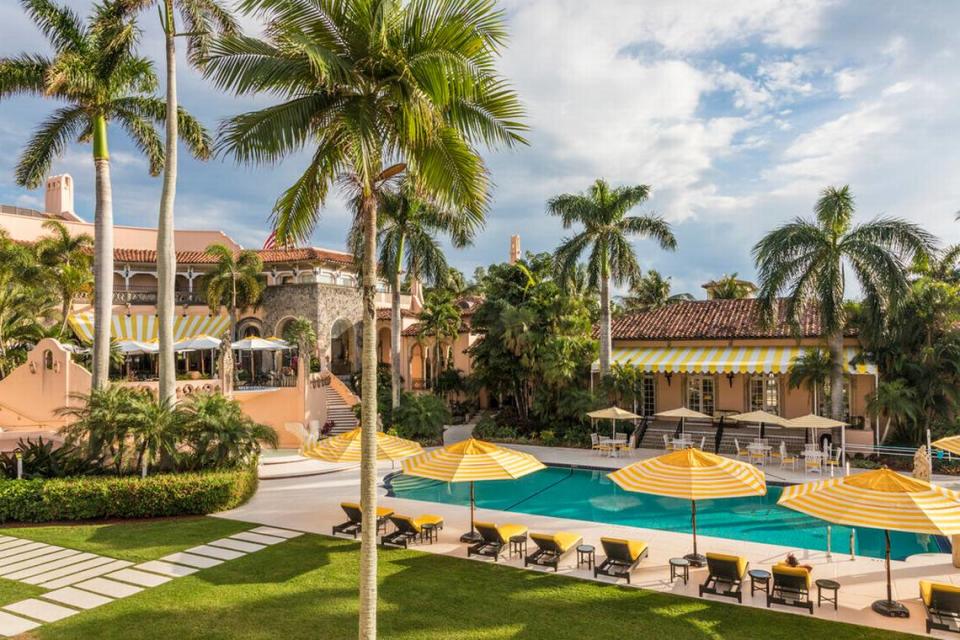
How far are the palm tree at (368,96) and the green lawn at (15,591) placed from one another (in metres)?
9.13

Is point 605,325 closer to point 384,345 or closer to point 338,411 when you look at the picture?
point 338,411

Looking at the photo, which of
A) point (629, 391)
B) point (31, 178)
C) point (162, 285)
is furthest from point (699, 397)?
point (31, 178)

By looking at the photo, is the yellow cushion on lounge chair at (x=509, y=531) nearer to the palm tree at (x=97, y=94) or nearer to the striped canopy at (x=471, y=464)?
the striped canopy at (x=471, y=464)

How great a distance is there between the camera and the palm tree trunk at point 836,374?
27000 millimetres

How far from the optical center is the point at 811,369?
27453mm

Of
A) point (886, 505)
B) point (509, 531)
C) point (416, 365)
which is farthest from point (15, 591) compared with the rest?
point (416, 365)

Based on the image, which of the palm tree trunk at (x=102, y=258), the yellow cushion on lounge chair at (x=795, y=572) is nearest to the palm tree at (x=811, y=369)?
the yellow cushion on lounge chair at (x=795, y=572)

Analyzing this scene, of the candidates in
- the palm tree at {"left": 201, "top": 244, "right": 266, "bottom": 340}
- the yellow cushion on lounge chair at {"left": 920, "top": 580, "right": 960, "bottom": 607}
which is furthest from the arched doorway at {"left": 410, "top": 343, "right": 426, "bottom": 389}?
the yellow cushion on lounge chair at {"left": 920, "top": 580, "right": 960, "bottom": 607}

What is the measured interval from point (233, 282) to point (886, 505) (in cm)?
4179

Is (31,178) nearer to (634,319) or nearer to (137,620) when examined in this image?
(137,620)

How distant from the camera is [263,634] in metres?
10.6

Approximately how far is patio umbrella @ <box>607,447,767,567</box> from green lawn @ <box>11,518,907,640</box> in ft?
7.36

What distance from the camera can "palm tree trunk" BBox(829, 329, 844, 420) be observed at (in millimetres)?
27000

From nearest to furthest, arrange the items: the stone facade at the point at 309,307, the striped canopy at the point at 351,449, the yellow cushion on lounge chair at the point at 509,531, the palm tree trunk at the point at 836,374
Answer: the yellow cushion on lounge chair at the point at 509,531, the striped canopy at the point at 351,449, the palm tree trunk at the point at 836,374, the stone facade at the point at 309,307
